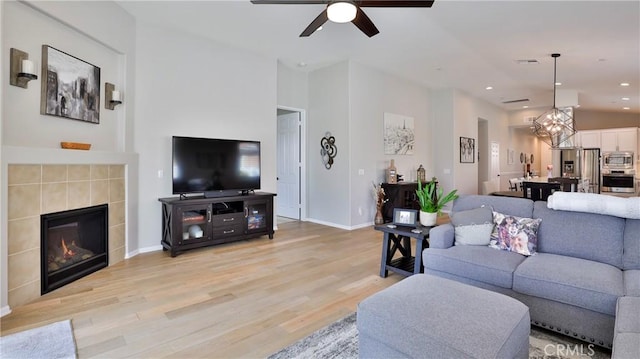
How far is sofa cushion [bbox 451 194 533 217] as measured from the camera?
3000 mm

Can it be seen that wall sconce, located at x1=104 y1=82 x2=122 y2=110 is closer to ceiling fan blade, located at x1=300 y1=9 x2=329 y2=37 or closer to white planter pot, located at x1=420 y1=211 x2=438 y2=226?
ceiling fan blade, located at x1=300 y1=9 x2=329 y2=37

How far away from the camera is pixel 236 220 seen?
4.69m

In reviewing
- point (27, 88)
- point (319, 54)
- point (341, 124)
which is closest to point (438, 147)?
point (341, 124)

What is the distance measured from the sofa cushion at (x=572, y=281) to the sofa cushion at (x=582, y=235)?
11 centimetres

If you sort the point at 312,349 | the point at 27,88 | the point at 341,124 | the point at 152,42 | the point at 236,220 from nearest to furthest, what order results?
the point at 312,349, the point at 27,88, the point at 152,42, the point at 236,220, the point at 341,124

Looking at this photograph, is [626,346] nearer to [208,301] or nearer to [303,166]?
[208,301]

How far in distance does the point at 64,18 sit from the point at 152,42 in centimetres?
121

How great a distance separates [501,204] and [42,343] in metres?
3.83

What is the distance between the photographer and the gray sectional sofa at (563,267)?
205cm

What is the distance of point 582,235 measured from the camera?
2.60 meters

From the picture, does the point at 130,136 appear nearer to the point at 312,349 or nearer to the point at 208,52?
the point at 208,52

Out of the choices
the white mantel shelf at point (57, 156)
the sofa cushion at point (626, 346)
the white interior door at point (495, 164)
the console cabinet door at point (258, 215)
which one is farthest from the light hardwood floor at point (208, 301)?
the white interior door at point (495, 164)

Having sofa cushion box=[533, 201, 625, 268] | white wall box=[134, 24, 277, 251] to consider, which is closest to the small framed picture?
sofa cushion box=[533, 201, 625, 268]

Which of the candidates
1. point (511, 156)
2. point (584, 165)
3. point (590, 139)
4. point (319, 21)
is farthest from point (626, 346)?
point (590, 139)
